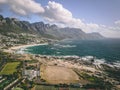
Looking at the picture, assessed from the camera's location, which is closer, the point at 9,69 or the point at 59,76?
the point at 59,76

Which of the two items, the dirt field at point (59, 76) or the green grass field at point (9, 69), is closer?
the dirt field at point (59, 76)

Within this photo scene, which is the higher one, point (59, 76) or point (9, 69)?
point (9, 69)

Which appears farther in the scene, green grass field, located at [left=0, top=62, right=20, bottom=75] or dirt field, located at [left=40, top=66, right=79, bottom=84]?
green grass field, located at [left=0, top=62, right=20, bottom=75]

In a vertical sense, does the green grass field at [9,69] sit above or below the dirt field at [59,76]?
above

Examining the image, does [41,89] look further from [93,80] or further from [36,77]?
[93,80]

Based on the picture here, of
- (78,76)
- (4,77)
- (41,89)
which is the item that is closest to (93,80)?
(78,76)

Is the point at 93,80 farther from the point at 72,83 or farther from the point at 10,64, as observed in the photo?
the point at 10,64

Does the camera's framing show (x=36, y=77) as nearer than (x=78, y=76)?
Yes

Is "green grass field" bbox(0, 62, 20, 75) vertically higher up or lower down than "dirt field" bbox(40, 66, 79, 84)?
higher up

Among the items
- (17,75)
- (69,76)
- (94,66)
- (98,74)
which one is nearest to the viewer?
(17,75)

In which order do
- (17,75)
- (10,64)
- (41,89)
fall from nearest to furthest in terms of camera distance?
(41,89) → (17,75) → (10,64)
